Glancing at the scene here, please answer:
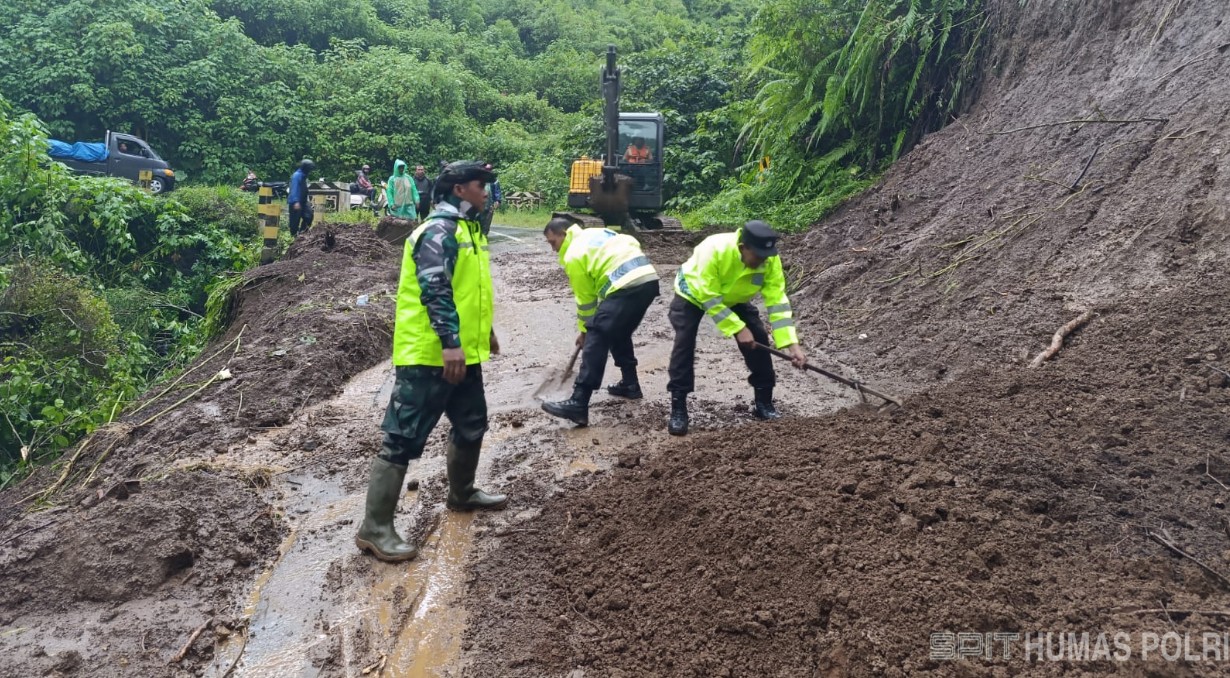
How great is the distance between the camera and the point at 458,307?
404 cm

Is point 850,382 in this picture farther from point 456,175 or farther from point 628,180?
point 628,180

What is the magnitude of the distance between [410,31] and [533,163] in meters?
13.9

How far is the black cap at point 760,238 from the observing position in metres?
5.11

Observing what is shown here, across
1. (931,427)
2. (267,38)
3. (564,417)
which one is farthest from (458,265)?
(267,38)

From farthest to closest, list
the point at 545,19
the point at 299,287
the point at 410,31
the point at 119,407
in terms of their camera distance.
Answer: the point at 545,19
the point at 410,31
the point at 299,287
the point at 119,407

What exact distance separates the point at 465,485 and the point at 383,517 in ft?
1.83

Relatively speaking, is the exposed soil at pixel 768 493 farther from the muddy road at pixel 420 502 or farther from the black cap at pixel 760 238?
the black cap at pixel 760 238

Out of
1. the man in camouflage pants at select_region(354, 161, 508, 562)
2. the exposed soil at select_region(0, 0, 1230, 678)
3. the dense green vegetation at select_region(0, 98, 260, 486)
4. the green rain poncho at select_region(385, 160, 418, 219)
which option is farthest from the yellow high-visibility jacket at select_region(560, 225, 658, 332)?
the green rain poncho at select_region(385, 160, 418, 219)

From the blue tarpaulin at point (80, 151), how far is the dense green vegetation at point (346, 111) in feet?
13.0

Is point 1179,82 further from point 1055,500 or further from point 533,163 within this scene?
point 533,163

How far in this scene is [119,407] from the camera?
23.6 ft

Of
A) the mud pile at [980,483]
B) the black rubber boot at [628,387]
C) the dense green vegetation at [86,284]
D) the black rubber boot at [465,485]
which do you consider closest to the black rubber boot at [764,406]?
the mud pile at [980,483]

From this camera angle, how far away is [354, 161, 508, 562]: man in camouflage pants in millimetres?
3895

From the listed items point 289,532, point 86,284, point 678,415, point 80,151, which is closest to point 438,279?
point 289,532
